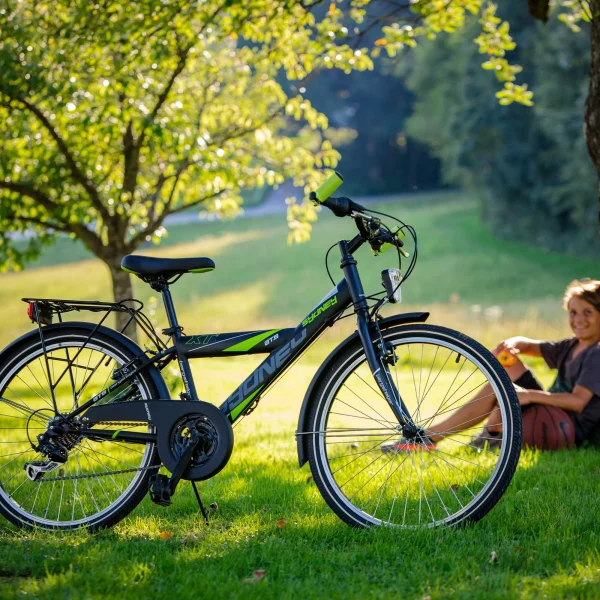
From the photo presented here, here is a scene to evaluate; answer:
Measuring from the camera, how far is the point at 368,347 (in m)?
3.52

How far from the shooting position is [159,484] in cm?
359

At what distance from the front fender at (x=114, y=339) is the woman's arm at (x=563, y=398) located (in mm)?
2209

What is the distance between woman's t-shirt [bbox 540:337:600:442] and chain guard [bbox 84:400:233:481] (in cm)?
231

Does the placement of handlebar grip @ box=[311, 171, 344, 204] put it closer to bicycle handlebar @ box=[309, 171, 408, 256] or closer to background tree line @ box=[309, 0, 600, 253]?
bicycle handlebar @ box=[309, 171, 408, 256]

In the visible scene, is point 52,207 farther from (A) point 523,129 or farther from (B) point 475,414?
(A) point 523,129

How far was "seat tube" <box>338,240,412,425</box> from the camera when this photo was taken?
3.48 metres

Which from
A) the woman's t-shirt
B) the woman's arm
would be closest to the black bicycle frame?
the woman's arm

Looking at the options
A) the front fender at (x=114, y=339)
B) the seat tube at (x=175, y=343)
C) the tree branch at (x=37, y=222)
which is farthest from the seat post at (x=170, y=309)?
the tree branch at (x=37, y=222)

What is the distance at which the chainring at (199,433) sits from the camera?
11.7ft

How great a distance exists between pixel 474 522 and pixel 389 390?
25.4 inches

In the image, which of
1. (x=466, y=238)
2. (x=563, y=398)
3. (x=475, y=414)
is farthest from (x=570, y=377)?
(x=466, y=238)

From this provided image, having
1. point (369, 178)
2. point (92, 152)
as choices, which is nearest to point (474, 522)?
point (92, 152)

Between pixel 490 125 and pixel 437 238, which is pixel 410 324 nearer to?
pixel 490 125

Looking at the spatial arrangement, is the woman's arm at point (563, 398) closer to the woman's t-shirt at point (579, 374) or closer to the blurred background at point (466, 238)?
the woman's t-shirt at point (579, 374)
